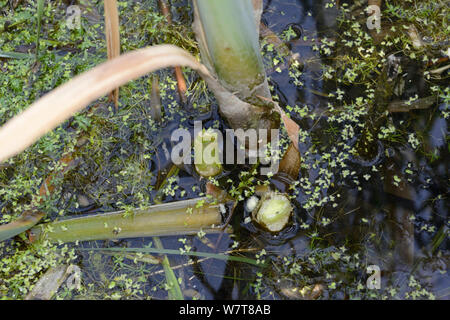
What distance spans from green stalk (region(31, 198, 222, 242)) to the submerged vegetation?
Result: 5cm

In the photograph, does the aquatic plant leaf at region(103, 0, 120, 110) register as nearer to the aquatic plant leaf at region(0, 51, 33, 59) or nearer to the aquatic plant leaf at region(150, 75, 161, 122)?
the aquatic plant leaf at region(150, 75, 161, 122)

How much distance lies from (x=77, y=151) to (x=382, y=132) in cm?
170

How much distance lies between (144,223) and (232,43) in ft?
3.42

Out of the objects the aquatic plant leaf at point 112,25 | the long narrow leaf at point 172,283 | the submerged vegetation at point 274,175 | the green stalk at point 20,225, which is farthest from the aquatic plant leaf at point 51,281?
the aquatic plant leaf at point 112,25

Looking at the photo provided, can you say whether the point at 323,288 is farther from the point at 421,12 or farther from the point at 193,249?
the point at 421,12

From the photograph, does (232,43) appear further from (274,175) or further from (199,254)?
(199,254)

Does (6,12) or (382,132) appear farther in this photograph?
(6,12)

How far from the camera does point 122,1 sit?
257 centimetres

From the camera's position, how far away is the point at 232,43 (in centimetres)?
146

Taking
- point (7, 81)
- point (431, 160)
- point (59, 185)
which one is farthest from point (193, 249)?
point (7, 81)

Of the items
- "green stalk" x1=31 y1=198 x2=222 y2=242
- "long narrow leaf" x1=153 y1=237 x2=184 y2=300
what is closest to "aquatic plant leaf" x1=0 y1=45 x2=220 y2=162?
"green stalk" x1=31 y1=198 x2=222 y2=242

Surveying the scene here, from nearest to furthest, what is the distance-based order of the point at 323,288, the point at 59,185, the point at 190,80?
the point at 323,288 → the point at 59,185 → the point at 190,80

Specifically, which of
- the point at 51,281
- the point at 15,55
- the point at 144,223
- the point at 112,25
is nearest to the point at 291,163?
the point at 144,223

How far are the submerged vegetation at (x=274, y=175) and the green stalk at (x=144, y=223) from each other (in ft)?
0.17
